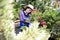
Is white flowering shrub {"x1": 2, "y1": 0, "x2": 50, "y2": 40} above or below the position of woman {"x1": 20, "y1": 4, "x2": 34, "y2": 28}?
above

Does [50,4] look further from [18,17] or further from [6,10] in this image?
[6,10]

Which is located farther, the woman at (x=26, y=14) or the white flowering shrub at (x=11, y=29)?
the woman at (x=26, y=14)

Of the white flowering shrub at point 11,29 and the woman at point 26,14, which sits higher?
the white flowering shrub at point 11,29

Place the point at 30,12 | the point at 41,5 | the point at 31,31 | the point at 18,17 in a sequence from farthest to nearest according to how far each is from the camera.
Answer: the point at 41,5
the point at 30,12
the point at 18,17
the point at 31,31

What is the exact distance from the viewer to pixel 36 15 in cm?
124

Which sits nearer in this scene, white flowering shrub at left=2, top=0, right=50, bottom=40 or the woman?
white flowering shrub at left=2, top=0, right=50, bottom=40

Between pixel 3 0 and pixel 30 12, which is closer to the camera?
pixel 3 0

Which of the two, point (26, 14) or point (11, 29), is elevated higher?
point (11, 29)

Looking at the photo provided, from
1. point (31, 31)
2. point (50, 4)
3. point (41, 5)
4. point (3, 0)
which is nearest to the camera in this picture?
point (3, 0)

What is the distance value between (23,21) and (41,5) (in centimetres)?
32

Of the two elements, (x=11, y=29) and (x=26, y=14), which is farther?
(x=26, y=14)

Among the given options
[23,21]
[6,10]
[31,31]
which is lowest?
[23,21]

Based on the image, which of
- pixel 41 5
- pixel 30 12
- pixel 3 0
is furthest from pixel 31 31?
pixel 41 5

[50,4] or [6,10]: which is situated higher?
[6,10]
